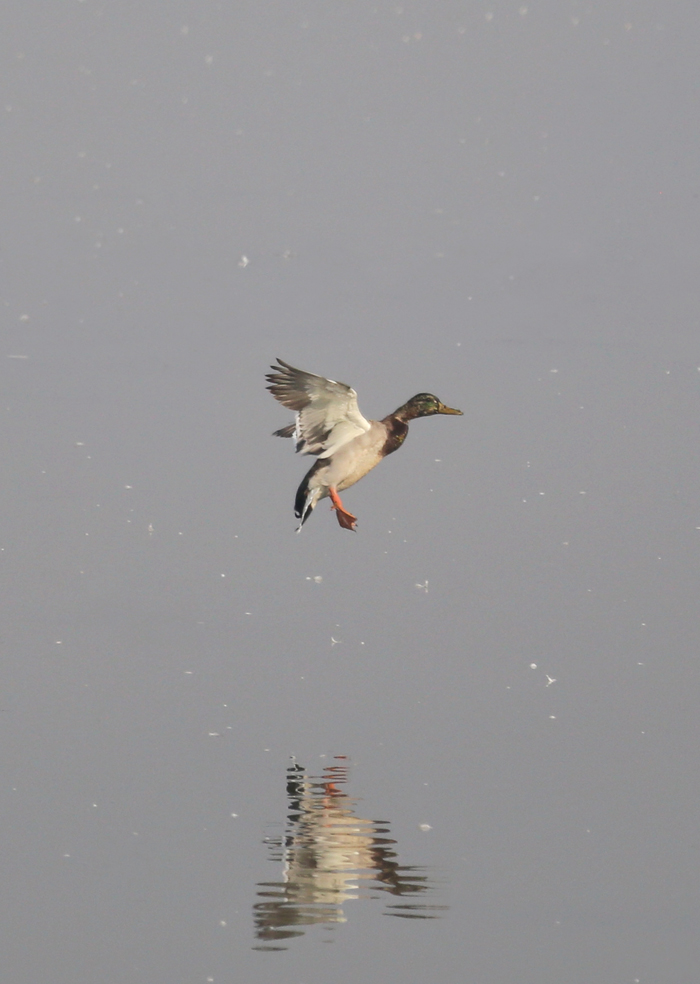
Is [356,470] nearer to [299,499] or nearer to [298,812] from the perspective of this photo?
[299,499]

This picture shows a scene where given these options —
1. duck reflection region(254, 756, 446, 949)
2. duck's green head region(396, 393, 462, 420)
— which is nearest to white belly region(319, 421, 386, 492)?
duck's green head region(396, 393, 462, 420)

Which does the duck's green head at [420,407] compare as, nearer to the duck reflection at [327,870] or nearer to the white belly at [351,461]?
the white belly at [351,461]

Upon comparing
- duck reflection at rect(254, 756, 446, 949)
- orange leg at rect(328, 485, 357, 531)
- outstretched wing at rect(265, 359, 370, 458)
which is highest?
outstretched wing at rect(265, 359, 370, 458)

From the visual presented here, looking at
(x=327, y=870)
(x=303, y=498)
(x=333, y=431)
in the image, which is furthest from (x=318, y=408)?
(x=327, y=870)

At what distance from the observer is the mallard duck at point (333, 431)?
52.8 feet

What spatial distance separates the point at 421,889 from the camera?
14492 millimetres

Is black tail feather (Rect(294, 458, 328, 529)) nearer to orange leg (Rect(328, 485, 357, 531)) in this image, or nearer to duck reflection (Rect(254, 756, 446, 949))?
orange leg (Rect(328, 485, 357, 531))

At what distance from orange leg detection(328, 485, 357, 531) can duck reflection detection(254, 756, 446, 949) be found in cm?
277

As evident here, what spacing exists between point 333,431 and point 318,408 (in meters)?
0.32

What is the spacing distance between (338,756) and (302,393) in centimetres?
406

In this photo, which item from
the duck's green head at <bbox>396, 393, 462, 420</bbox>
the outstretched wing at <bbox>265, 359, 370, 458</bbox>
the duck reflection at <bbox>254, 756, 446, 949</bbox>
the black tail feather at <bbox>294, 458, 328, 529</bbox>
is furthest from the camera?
the duck's green head at <bbox>396, 393, 462, 420</bbox>

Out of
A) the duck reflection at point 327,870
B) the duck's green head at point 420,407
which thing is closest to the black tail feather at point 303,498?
the duck's green head at point 420,407

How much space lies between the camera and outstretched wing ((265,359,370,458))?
1600 cm

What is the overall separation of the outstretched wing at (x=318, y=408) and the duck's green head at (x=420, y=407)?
59cm
